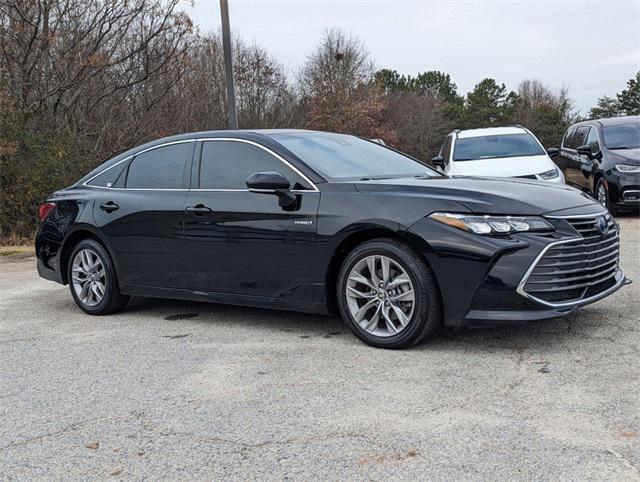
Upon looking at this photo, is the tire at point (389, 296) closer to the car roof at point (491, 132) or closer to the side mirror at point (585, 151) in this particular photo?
the car roof at point (491, 132)

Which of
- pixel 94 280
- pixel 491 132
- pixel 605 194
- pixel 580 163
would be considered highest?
pixel 491 132

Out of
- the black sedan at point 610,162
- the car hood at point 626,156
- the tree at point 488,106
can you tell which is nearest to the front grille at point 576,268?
the black sedan at point 610,162

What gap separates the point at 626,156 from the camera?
1257 cm

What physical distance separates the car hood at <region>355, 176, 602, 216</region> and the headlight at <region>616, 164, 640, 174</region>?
7760mm

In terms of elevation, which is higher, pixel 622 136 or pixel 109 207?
pixel 622 136

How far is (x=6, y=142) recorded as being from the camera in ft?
44.1

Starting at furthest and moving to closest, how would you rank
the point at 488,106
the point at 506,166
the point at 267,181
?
the point at 488,106 < the point at 506,166 < the point at 267,181

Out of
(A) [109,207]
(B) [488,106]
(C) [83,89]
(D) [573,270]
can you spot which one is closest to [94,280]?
(A) [109,207]

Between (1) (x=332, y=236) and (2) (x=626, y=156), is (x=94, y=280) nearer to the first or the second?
(1) (x=332, y=236)

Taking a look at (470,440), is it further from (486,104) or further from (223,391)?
(486,104)

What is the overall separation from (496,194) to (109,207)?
3.49 m

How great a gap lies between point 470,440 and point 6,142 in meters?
12.3

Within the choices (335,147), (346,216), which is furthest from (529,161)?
(346,216)

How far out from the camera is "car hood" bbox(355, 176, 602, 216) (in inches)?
181
